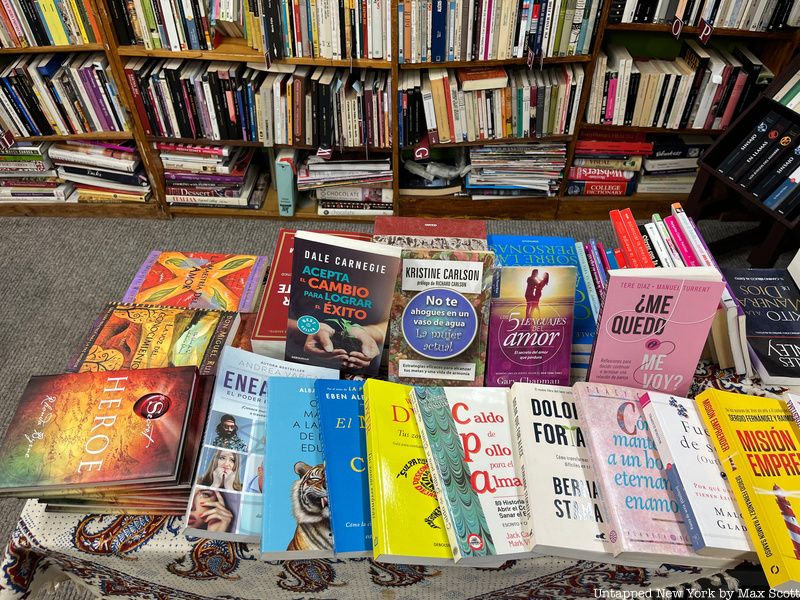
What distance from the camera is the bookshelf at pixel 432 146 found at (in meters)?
2.23

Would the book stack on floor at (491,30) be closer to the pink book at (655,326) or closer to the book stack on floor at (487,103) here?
the book stack on floor at (487,103)

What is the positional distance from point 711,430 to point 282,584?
2.64ft

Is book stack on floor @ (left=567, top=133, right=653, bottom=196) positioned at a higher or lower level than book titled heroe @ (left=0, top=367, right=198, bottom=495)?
higher

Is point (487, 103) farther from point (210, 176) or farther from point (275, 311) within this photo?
point (275, 311)

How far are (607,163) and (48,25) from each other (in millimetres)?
2363

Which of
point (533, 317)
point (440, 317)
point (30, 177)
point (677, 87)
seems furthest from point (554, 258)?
point (30, 177)

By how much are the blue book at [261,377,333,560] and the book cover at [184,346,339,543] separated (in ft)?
0.11

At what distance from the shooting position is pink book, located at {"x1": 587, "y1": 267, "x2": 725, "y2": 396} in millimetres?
1022

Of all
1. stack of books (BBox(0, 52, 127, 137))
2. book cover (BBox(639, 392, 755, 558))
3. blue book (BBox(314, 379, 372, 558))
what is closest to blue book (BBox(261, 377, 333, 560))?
blue book (BBox(314, 379, 372, 558))

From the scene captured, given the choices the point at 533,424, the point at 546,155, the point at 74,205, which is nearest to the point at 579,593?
the point at 533,424

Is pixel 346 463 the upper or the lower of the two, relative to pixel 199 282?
lower

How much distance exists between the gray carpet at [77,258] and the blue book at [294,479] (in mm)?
1486

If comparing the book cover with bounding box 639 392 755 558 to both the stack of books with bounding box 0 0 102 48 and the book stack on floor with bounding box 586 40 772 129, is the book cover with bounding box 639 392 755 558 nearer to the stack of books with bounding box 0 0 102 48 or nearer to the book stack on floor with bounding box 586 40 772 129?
the book stack on floor with bounding box 586 40 772 129

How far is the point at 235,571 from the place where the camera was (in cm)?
102
